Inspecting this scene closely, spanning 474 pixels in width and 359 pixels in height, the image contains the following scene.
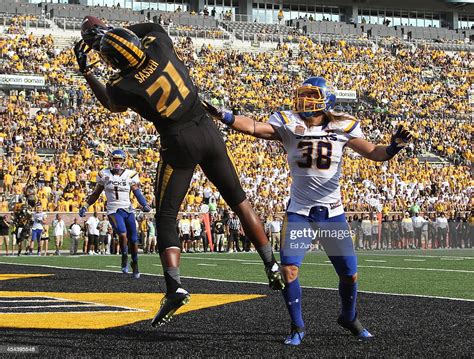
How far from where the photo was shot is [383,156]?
602 cm

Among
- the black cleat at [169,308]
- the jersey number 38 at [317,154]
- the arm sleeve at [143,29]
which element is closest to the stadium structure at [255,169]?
the black cleat at [169,308]

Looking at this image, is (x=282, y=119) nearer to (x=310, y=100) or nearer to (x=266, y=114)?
(x=310, y=100)

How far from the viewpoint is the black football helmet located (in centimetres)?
585

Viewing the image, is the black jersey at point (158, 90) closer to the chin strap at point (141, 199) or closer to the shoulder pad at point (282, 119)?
the shoulder pad at point (282, 119)

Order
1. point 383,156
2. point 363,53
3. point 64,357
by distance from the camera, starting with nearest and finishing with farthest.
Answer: point 64,357 → point 383,156 → point 363,53

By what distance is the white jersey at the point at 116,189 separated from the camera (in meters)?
12.2

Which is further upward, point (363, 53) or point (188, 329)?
point (363, 53)

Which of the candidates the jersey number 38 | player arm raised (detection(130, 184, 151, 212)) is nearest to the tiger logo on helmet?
the jersey number 38

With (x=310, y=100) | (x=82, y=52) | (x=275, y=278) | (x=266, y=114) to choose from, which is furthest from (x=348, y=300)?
(x=266, y=114)

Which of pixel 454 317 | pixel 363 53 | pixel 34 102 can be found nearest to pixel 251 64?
pixel 363 53

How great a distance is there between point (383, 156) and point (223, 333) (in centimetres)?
173

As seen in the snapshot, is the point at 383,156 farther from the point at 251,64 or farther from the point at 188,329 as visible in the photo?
the point at 251,64

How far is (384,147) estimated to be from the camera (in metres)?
6.05

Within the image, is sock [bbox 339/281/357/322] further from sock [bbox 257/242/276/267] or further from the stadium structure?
sock [bbox 257/242/276/267]
